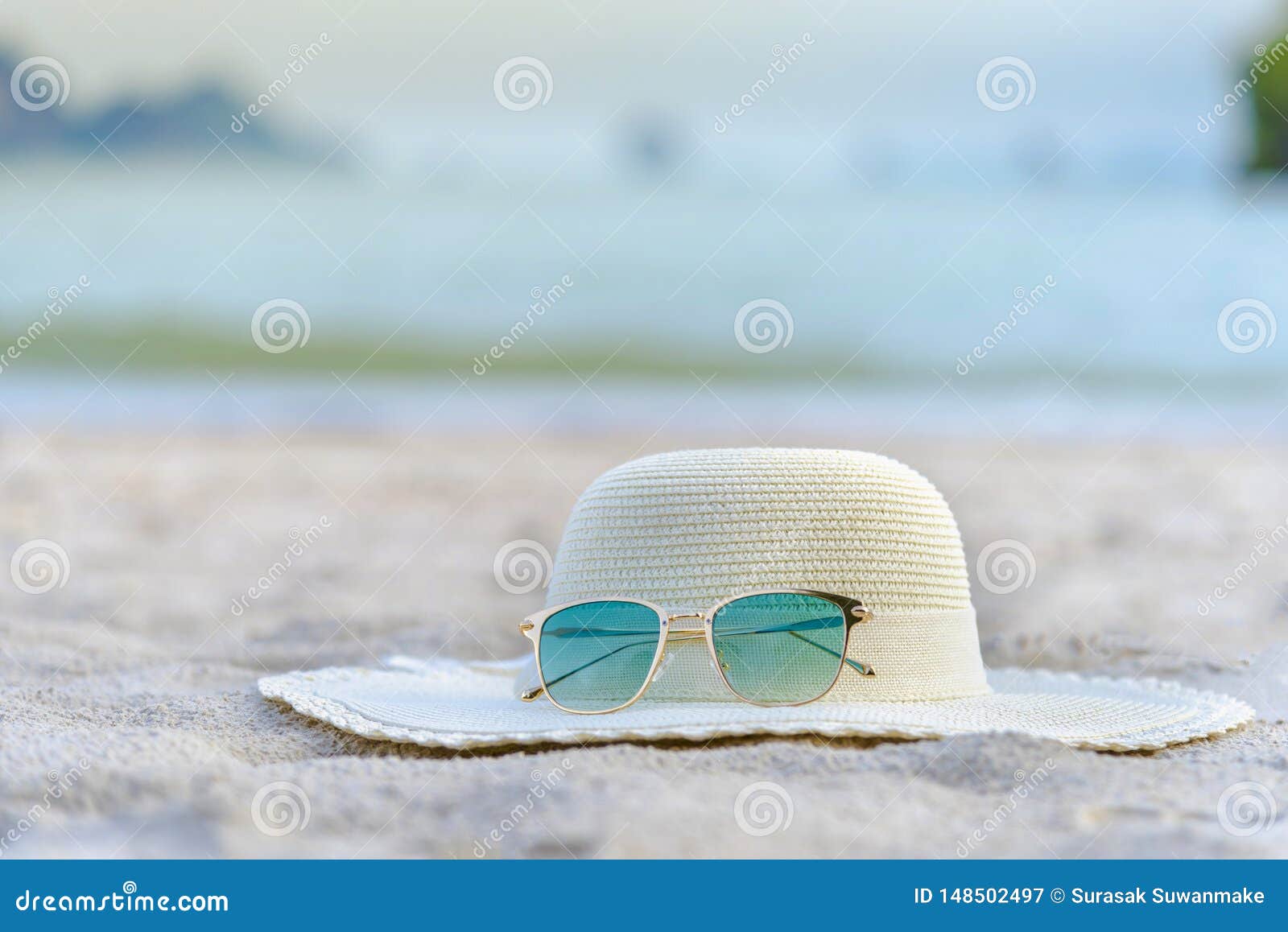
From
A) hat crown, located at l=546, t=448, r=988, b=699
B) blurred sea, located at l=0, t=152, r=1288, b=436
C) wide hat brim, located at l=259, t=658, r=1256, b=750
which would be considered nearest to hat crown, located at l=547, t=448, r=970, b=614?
hat crown, located at l=546, t=448, r=988, b=699

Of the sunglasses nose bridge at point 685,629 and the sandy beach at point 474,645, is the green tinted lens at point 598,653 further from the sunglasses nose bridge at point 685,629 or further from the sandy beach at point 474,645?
the sandy beach at point 474,645

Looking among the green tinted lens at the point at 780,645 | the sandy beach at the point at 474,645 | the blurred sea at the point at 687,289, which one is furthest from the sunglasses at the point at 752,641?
the blurred sea at the point at 687,289

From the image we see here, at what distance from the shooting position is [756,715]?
151 centimetres

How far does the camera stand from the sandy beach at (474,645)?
130 centimetres

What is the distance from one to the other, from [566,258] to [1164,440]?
5.32 m

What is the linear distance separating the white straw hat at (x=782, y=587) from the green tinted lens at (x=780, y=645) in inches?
1.0

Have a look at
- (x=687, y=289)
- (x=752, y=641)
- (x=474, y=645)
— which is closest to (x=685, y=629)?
(x=752, y=641)

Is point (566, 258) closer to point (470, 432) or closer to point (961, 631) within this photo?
point (470, 432)

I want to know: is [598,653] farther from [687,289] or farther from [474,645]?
[687,289]

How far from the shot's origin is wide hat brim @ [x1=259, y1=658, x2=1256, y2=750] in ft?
4.91

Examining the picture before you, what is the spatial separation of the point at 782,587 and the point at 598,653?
0.87 ft

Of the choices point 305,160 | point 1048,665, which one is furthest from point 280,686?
point 305,160

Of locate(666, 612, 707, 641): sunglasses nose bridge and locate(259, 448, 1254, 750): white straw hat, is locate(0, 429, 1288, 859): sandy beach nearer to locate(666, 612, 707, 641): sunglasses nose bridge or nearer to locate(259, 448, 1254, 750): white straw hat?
locate(259, 448, 1254, 750): white straw hat

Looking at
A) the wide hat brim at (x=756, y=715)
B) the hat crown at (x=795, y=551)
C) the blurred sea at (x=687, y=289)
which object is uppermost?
the blurred sea at (x=687, y=289)
